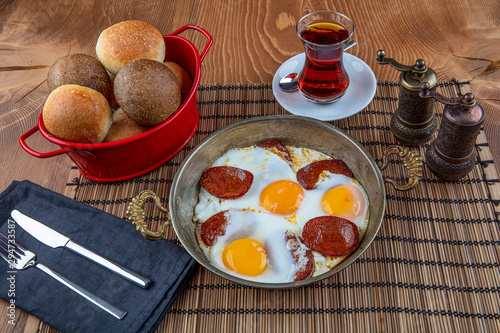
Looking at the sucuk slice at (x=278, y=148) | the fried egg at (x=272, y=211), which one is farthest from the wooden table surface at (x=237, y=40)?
the fried egg at (x=272, y=211)

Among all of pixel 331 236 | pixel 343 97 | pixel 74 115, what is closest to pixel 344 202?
pixel 331 236

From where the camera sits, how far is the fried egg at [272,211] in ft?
4.62

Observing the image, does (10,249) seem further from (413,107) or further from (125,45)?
(413,107)

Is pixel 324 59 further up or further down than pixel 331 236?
further up

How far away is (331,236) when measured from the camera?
1.42m

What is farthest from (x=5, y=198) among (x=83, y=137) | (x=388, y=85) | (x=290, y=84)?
(x=388, y=85)

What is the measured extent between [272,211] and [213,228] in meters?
0.23

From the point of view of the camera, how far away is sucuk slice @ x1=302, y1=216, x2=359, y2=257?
4.61 feet

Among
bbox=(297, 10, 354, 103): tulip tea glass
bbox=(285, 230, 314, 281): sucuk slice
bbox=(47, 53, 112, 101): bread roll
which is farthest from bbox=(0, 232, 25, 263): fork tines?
bbox=(297, 10, 354, 103): tulip tea glass

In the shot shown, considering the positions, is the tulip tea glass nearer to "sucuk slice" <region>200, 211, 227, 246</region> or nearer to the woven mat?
the woven mat

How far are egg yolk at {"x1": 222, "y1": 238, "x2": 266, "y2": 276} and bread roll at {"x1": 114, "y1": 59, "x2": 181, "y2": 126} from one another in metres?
0.57

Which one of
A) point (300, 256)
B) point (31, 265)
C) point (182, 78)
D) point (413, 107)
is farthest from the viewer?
point (182, 78)

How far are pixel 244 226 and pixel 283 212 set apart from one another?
0.15 meters

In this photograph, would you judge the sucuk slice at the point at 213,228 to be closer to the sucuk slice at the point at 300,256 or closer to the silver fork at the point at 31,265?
the sucuk slice at the point at 300,256
